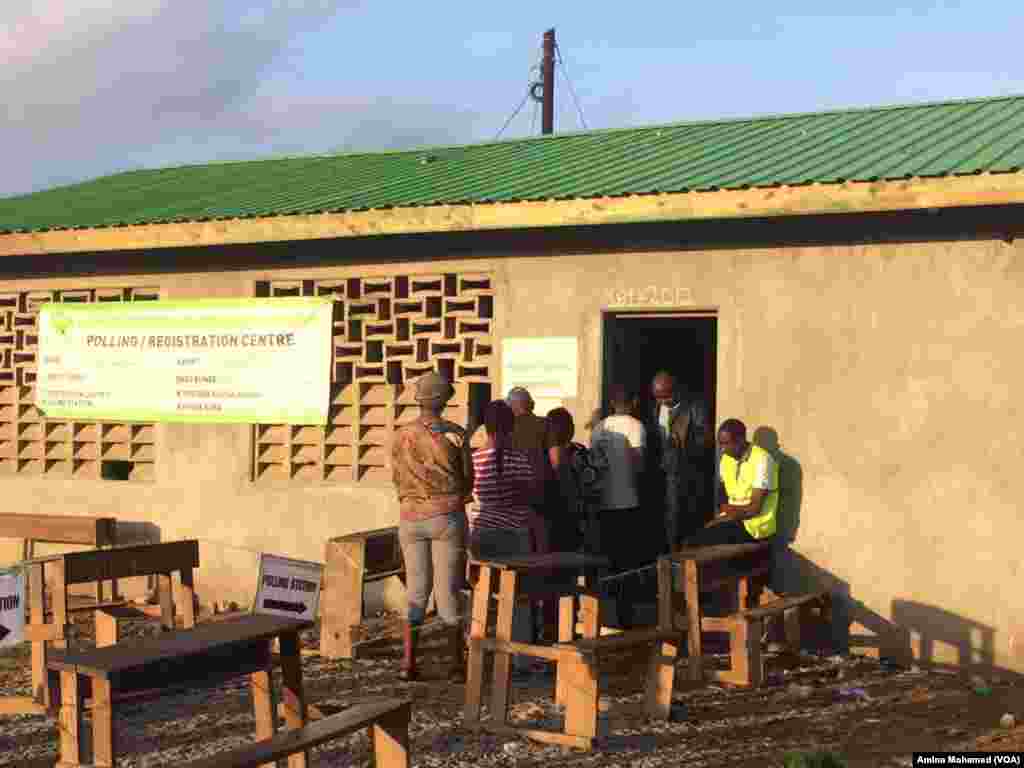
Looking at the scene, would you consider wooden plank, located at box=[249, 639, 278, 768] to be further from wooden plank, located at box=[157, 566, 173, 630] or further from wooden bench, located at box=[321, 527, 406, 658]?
wooden plank, located at box=[157, 566, 173, 630]

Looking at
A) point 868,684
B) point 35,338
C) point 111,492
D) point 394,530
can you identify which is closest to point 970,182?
point 868,684

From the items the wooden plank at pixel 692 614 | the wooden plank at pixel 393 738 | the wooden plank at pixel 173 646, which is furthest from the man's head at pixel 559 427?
the wooden plank at pixel 393 738

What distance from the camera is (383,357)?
11.7 metres

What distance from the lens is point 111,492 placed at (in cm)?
1298

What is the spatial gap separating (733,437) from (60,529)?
20.1 feet

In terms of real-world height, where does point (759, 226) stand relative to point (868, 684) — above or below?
above

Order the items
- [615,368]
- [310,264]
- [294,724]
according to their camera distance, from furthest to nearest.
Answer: [310,264], [615,368], [294,724]

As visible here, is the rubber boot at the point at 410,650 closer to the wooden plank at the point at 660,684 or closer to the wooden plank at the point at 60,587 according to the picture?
the wooden plank at the point at 660,684

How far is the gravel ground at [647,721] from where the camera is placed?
7.30 meters

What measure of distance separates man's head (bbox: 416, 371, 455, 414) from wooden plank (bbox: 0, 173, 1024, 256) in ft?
6.05

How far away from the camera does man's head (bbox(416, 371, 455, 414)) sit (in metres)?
8.93

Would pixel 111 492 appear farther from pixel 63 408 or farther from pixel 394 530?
pixel 394 530

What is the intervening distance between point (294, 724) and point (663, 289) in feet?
16.1

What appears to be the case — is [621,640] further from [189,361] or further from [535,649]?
[189,361]
